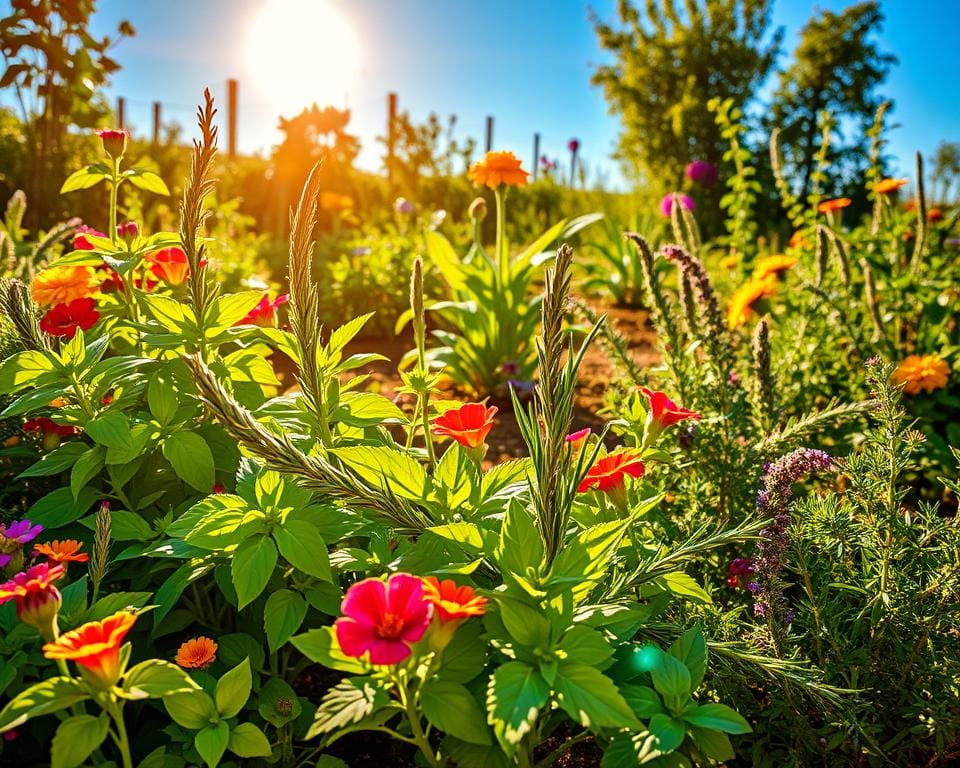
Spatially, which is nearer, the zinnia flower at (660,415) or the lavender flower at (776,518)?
the lavender flower at (776,518)

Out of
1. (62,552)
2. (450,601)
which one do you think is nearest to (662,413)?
(450,601)

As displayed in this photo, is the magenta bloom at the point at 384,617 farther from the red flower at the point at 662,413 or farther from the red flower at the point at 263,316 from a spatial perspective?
the red flower at the point at 263,316

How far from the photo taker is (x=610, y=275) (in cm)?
612

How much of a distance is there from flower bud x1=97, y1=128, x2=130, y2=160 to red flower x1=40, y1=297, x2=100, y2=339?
340mm

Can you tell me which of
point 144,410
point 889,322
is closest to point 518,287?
point 889,322

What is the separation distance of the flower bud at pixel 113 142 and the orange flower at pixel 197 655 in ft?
3.67

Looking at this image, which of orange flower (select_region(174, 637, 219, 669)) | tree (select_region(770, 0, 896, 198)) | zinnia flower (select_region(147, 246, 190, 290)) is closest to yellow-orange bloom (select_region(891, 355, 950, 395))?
zinnia flower (select_region(147, 246, 190, 290))

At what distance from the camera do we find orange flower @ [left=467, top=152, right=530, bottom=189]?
3188mm

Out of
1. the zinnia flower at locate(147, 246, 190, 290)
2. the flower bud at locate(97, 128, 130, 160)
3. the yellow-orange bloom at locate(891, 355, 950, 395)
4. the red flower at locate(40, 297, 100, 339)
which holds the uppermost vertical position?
the flower bud at locate(97, 128, 130, 160)

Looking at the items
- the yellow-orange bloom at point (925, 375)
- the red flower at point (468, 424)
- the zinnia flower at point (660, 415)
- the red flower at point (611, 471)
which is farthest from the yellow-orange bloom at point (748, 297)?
the red flower at point (468, 424)

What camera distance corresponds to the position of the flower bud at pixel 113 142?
5.59 ft

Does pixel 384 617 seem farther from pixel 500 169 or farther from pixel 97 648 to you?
pixel 500 169

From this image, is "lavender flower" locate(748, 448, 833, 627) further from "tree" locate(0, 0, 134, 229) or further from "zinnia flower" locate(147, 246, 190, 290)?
"tree" locate(0, 0, 134, 229)

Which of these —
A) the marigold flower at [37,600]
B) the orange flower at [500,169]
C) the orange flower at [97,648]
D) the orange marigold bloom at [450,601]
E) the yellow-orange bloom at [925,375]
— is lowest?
the orange flower at [97,648]
